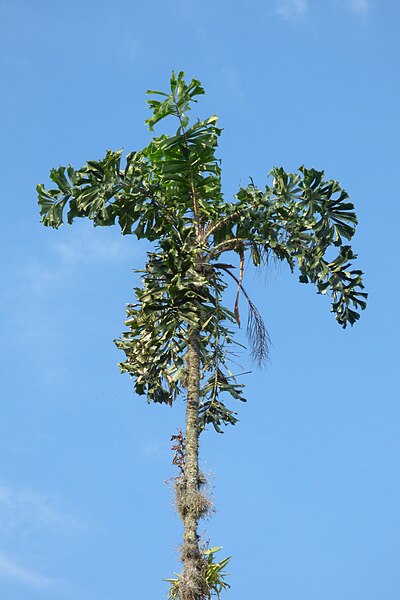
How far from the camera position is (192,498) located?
53.3 ft

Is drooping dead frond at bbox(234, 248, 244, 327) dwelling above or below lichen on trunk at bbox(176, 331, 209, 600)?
above

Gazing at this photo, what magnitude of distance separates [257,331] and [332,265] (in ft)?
6.37

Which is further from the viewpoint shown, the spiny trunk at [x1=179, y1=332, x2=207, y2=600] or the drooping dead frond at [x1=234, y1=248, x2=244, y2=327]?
the drooping dead frond at [x1=234, y1=248, x2=244, y2=327]

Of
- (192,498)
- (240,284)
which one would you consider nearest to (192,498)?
(192,498)

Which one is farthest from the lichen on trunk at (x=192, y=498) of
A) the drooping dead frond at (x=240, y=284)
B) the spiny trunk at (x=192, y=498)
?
the drooping dead frond at (x=240, y=284)

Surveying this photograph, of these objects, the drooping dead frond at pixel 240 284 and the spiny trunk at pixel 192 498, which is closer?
the spiny trunk at pixel 192 498

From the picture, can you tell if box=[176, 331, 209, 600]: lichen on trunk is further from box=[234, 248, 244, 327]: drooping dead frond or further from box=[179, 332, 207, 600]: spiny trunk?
box=[234, 248, 244, 327]: drooping dead frond

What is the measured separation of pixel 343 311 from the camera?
1858 cm

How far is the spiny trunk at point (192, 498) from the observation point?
51.6ft

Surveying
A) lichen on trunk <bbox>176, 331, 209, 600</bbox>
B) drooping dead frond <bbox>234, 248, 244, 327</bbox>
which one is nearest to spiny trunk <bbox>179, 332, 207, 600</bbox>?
lichen on trunk <bbox>176, 331, 209, 600</bbox>

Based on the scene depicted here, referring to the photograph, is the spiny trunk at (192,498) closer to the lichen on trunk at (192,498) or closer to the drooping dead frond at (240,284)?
the lichen on trunk at (192,498)

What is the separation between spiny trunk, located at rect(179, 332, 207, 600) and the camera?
51.6 feet

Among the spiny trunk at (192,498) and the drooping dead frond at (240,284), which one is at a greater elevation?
the drooping dead frond at (240,284)

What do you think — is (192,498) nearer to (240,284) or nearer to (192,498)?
(192,498)
